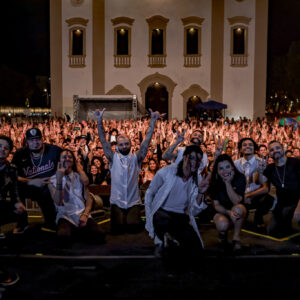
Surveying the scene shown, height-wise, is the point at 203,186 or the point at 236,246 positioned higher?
the point at 203,186

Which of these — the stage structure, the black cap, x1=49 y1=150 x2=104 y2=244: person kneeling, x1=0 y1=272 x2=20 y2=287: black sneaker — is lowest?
x1=0 y1=272 x2=20 y2=287: black sneaker

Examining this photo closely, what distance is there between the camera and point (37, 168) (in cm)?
648

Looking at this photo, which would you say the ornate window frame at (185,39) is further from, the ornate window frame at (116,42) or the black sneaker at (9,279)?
the black sneaker at (9,279)

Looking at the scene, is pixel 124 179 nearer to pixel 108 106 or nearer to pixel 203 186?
pixel 203 186

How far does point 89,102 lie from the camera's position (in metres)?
20.0

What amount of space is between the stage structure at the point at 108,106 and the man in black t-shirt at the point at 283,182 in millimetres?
13041

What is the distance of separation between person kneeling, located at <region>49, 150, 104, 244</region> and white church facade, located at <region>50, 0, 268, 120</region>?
2072 centimetres

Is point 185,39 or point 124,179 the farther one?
point 185,39

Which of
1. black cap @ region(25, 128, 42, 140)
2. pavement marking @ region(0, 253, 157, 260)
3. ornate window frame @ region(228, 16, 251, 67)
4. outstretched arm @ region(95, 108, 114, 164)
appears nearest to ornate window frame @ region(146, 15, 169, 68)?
ornate window frame @ region(228, 16, 251, 67)

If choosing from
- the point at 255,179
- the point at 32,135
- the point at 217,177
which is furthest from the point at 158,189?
the point at 32,135

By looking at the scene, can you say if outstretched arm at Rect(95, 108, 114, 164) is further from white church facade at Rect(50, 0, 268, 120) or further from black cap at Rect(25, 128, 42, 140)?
white church facade at Rect(50, 0, 268, 120)

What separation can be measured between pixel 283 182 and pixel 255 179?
1.72 feet

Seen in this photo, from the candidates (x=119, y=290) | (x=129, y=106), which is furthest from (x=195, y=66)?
(x=119, y=290)

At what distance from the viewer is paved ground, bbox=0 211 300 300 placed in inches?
165
